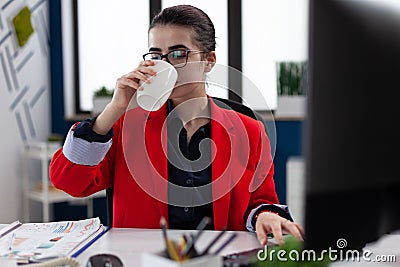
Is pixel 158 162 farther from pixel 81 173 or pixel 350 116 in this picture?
pixel 350 116

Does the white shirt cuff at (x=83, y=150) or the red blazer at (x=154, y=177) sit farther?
the red blazer at (x=154, y=177)

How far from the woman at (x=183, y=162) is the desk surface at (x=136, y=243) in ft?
0.37

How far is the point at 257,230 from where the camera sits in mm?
1253

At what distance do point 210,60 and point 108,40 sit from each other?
8.54ft

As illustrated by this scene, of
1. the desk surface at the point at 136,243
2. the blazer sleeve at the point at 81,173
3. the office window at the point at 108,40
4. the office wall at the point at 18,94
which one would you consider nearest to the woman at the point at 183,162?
the blazer sleeve at the point at 81,173

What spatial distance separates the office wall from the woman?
2147 mm

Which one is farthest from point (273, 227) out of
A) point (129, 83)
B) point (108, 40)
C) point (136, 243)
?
point (108, 40)

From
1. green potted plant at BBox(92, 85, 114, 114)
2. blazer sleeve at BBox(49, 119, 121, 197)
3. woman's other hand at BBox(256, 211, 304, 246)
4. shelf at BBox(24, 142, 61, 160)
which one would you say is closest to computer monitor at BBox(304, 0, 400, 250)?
woman's other hand at BBox(256, 211, 304, 246)

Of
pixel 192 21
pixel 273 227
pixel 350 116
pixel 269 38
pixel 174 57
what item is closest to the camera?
pixel 350 116

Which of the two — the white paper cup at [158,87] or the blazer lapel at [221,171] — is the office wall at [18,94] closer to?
the blazer lapel at [221,171]

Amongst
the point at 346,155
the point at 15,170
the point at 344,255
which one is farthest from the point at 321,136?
the point at 15,170

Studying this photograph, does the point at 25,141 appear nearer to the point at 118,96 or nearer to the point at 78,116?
the point at 78,116

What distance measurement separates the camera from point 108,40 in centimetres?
397

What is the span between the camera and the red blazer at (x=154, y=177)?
1460mm
